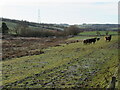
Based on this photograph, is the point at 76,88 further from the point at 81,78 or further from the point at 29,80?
the point at 29,80

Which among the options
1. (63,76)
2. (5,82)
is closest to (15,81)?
(5,82)

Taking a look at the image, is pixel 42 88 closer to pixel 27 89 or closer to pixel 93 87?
pixel 27 89

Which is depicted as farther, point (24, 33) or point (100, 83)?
point (24, 33)

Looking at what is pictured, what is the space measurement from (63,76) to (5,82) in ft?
11.4

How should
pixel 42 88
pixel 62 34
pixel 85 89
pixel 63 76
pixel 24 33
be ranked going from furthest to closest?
pixel 62 34, pixel 24 33, pixel 63 76, pixel 42 88, pixel 85 89

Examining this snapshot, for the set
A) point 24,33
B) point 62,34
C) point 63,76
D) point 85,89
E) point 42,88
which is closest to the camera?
point 85,89

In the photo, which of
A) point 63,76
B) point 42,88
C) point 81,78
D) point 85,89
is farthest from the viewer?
point 63,76

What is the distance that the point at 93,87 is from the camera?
780 cm

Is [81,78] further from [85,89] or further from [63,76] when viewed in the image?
[85,89]

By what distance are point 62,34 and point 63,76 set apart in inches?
2650

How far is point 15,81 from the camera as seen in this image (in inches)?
377

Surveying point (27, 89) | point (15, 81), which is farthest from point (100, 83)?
point (15, 81)

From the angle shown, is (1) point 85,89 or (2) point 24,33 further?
(2) point 24,33

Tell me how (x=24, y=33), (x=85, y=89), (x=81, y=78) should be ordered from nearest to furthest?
(x=85, y=89)
(x=81, y=78)
(x=24, y=33)
